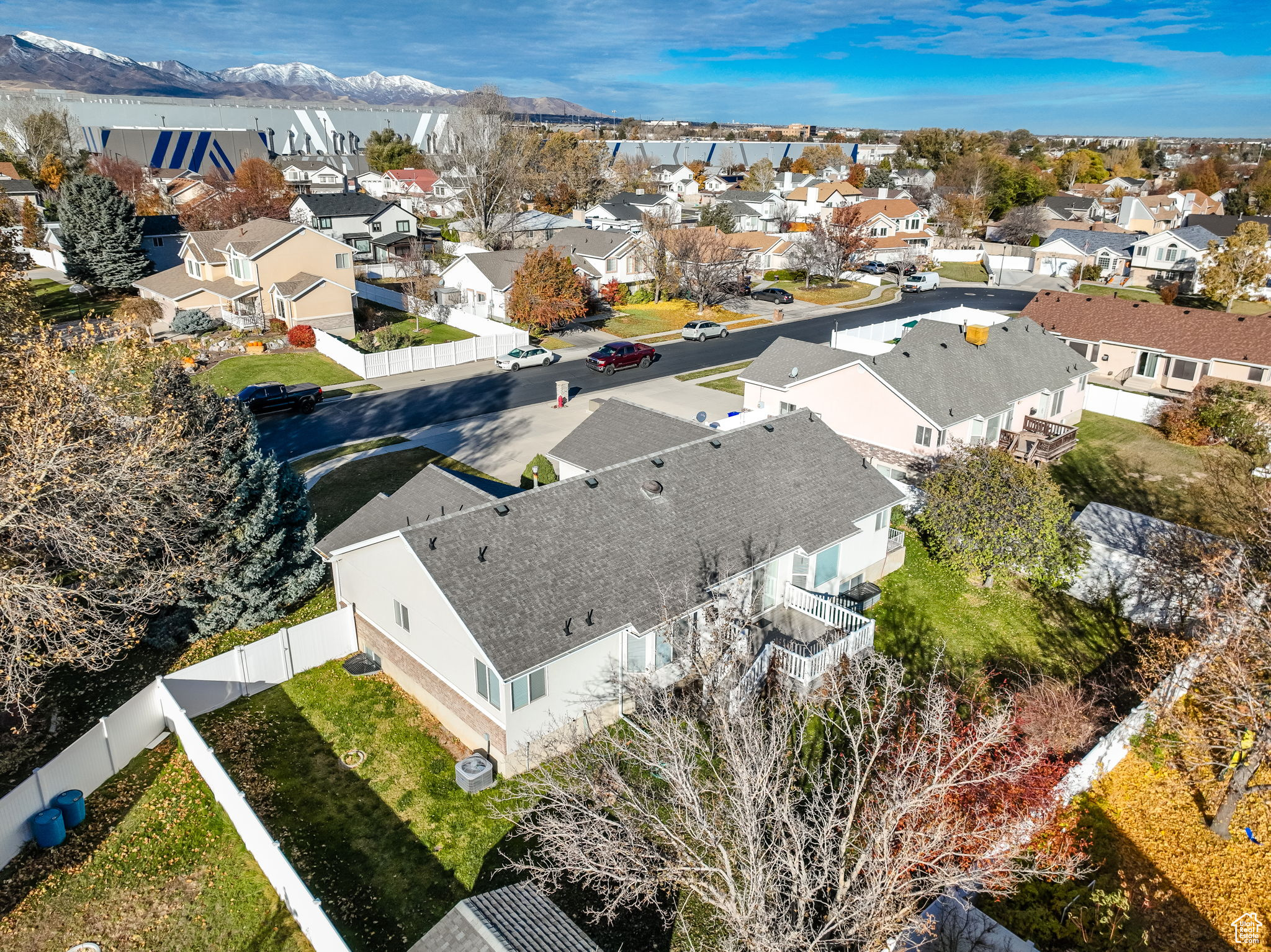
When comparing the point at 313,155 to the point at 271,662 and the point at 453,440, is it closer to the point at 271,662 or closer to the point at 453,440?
the point at 453,440

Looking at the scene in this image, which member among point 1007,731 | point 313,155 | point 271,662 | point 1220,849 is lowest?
point 1220,849

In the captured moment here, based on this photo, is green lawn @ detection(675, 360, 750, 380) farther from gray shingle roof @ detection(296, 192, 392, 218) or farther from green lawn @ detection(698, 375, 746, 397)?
gray shingle roof @ detection(296, 192, 392, 218)

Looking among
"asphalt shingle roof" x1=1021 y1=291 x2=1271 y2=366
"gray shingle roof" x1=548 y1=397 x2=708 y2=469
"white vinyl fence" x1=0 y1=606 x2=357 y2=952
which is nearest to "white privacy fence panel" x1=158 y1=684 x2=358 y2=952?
"white vinyl fence" x1=0 y1=606 x2=357 y2=952

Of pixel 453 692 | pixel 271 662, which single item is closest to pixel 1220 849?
pixel 453 692

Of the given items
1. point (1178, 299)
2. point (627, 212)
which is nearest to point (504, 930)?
point (1178, 299)

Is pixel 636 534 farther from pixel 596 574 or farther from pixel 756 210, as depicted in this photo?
pixel 756 210

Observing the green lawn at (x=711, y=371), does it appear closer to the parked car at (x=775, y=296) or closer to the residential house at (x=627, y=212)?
A: the parked car at (x=775, y=296)

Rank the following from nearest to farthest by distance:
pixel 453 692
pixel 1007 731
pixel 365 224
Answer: pixel 1007 731
pixel 453 692
pixel 365 224
